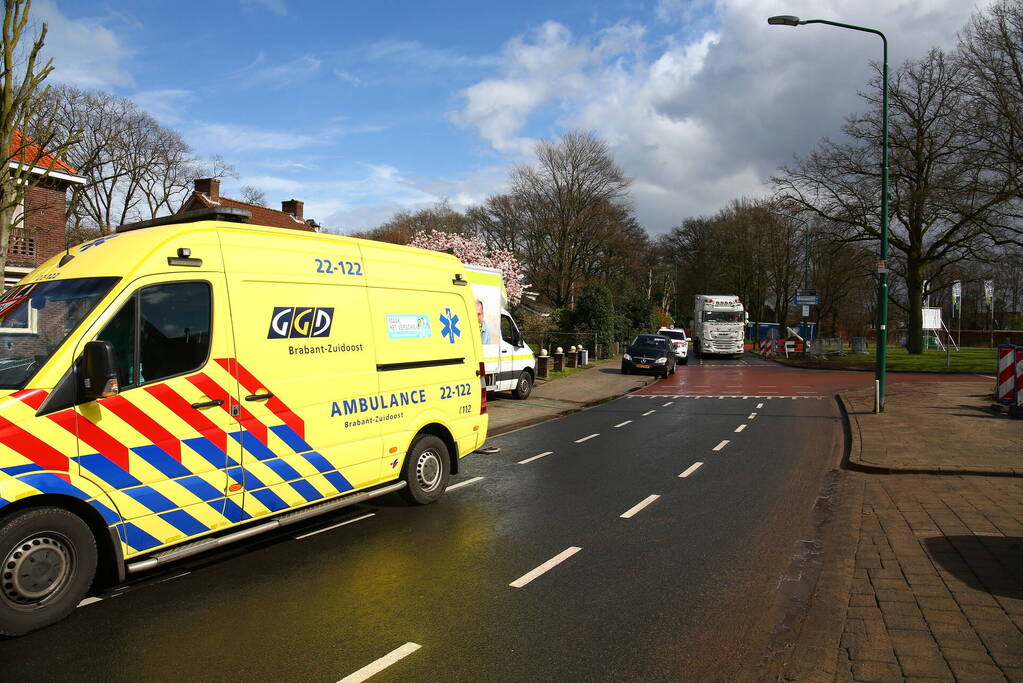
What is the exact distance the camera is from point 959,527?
6.45 metres

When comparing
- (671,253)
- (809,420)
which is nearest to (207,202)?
(809,420)

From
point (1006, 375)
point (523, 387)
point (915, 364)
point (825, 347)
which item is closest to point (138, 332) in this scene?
point (523, 387)

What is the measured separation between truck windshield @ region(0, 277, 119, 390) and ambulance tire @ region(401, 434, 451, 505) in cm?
340

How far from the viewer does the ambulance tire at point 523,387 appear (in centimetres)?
1864

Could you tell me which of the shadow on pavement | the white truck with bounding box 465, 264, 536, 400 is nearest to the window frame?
the shadow on pavement

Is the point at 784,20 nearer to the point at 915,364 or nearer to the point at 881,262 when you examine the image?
the point at 881,262

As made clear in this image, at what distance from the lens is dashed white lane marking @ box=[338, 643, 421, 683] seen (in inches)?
145

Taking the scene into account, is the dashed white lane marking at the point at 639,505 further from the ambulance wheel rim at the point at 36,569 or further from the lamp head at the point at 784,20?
the lamp head at the point at 784,20

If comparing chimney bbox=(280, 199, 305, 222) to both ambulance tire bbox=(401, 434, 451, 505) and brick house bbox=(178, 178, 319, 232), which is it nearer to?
brick house bbox=(178, 178, 319, 232)

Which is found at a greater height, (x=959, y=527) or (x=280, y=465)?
(x=280, y=465)

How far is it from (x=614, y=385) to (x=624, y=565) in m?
18.2

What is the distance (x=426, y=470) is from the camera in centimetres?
745

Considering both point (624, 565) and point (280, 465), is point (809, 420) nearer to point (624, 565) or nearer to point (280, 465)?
point (624, 565)

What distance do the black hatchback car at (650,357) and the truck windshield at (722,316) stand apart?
526 inches
